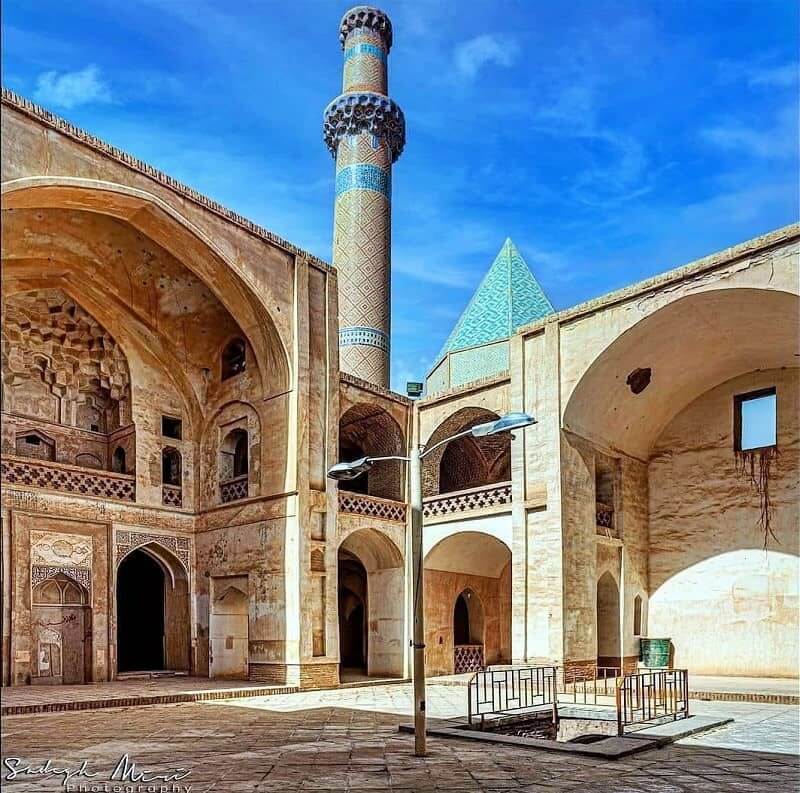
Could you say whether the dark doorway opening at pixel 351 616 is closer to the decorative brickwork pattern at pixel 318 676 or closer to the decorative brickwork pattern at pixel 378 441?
the decorative brickwork pattern at pixel 378 441

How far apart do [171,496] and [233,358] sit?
3.11 meters

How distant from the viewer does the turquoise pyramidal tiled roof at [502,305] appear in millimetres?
26641

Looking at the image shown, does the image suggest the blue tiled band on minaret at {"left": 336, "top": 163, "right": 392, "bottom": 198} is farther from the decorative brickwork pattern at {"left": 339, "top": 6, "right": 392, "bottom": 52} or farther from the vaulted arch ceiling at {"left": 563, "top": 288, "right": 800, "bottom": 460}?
the vaulted arch ceiling at {"left": 563, "top": 288, "right": 800, "bottom": 460}

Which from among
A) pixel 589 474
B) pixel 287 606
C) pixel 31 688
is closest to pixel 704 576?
pixel 589 474

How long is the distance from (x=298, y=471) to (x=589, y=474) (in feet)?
19.3

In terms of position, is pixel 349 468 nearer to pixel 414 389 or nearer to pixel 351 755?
pixel 414 389

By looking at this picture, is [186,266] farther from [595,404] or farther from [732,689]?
[732,689]

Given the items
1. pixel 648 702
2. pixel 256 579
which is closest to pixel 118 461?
pixel 256 579

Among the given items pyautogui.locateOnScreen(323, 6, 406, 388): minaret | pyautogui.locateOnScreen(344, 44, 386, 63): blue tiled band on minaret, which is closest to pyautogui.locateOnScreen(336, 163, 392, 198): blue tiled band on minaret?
pyautogui.locateOnScreen(323, 6, 406, 388): minaret

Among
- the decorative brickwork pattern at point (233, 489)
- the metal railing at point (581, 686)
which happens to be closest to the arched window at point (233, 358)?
the decorative brickwork pattern at point (233, 489)

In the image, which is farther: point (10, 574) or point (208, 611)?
point (208, 611)

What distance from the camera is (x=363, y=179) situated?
27109 millimetres

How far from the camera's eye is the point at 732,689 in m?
14.6

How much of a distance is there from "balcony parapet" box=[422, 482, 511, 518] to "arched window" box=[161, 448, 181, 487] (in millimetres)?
5258
